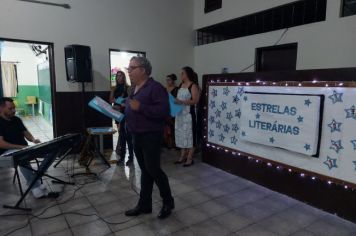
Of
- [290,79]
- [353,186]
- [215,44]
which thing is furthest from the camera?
[215,44]

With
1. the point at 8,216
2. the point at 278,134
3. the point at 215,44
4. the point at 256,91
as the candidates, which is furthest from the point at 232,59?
the point at 8,216

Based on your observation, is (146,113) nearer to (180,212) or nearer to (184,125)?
(180,212)

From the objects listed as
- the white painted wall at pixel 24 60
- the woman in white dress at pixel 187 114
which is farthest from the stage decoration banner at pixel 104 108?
the white painted wall at pixel 24 60

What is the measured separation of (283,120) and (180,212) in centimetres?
137

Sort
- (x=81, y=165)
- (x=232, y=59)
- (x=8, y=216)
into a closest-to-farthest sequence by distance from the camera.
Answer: (x=8, y=216)
(x=81, y=165)
(x=232, y=59)

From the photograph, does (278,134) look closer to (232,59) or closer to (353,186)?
(353,186)

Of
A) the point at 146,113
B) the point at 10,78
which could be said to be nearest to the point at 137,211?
the point at 146,113

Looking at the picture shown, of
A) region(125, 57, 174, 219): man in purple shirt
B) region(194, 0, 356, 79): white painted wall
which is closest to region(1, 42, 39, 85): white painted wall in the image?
region(194, 0, 356, 79): white painted wall

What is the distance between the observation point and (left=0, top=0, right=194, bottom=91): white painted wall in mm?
3936

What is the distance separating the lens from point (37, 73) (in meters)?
8.77

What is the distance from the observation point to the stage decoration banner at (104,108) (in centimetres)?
355

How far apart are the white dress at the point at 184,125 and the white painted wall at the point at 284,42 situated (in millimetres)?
1611

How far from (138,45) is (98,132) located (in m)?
2.11

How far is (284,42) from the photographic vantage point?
4059mm
